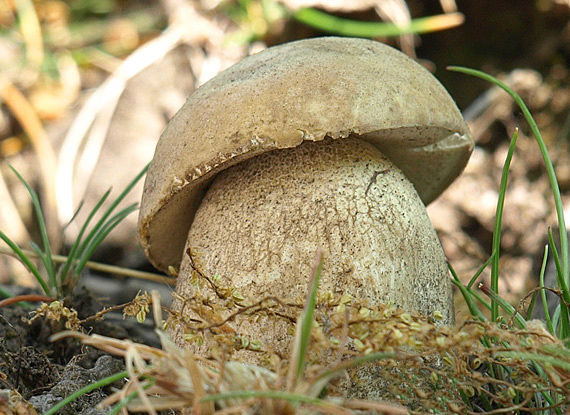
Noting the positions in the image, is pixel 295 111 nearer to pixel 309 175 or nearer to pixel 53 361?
pixel 309 175

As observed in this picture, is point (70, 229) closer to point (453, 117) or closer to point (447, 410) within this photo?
point (453, 117)

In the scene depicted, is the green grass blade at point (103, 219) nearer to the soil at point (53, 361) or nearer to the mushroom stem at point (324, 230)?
the soil at point (53, 361)

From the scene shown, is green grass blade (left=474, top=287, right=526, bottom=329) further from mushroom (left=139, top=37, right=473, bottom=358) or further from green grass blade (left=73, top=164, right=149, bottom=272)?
green grass blade (left=73, top=164, right=149, bottom=272)

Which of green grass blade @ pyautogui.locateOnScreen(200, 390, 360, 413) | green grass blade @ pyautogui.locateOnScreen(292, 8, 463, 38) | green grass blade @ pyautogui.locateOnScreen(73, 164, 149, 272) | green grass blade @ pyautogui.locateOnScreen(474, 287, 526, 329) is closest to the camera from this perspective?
green grass blade @ pyautogui.locateOnScreen(200, 390, 360, 413)

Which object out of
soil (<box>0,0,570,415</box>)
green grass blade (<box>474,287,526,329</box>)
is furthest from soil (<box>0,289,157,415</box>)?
soil (<box>0,0,570,415</box>)

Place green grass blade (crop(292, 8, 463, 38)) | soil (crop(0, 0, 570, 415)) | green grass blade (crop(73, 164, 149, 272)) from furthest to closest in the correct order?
green grass blade (crop(292, 8, 463, 38)), soil (crop(0, 0, 570, 415)), green grass blade (crop(73, 164, 149, 272))

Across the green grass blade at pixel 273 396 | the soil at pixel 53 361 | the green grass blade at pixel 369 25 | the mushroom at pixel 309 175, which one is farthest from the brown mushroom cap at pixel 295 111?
the green grass blade at pixel 369 25

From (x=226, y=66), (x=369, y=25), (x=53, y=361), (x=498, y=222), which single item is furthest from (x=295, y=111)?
(x=226, y=66)

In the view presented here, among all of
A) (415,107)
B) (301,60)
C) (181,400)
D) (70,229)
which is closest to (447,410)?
(181,400)
